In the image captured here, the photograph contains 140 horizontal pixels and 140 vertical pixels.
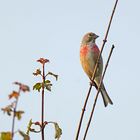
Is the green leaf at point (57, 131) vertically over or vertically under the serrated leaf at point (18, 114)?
under

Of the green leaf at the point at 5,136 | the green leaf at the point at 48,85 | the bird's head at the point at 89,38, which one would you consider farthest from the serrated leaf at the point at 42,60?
the bird's head at the point at 89,38

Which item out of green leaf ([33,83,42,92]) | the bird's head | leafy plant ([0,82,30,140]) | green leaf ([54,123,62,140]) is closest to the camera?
leafy plant ([0,82,30,140])

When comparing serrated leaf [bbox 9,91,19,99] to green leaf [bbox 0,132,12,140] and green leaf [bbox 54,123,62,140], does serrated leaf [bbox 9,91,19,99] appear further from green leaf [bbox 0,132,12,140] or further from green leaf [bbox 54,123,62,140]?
green leaf [bbox 54,123,62,140]

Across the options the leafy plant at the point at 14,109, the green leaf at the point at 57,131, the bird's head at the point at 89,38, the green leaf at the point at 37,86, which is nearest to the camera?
the leafy plant at the point at 14,109

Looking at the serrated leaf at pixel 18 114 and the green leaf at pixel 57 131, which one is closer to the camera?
the serrated leaf at pixel 18 114

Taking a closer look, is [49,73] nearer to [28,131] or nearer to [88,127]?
[28,131]

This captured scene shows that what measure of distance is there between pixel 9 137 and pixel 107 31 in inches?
52.4

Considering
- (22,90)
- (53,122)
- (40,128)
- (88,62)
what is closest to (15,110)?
(22,90)

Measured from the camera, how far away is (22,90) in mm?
1707

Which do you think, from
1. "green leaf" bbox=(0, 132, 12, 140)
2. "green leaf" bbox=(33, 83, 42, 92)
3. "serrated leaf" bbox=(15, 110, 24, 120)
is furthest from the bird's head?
"serrated leaf" bbox=(15, 110, 24, 120)

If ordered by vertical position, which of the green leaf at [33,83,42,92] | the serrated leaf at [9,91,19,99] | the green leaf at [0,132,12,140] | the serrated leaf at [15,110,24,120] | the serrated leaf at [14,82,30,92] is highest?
the green leaf at [33,83,42,92]

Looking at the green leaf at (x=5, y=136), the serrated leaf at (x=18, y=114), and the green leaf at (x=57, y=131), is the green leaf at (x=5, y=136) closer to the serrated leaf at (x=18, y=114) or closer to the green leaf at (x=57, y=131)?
the serrated leaf at (x=18, y=114)

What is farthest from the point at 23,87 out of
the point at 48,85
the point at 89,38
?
the point at 89,38

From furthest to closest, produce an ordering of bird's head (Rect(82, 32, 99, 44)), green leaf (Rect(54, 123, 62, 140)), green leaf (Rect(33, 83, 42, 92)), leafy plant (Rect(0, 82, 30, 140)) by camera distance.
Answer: bird's head (Rect(82, 32, 99, 44)), green leaf (Rect(33, 83, 42, 92)), green leaf (Rect(54, 123, 62, 140)), leafy plant (Rect(0, 82, 30, 140))
